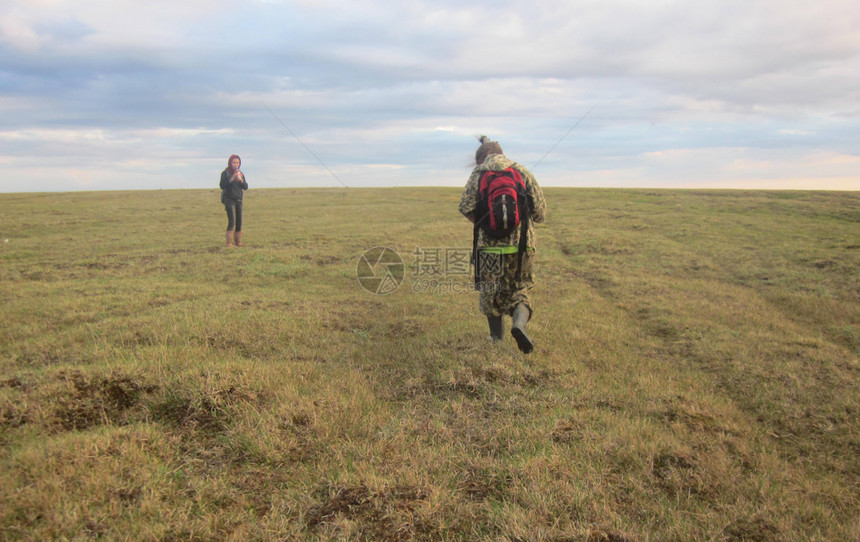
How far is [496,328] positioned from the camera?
22.6 ft

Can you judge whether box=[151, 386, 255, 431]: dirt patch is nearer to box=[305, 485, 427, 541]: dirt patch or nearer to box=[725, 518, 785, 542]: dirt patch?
box=[305, 485, 427, 541]: dirt patch

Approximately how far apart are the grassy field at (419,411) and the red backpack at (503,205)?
5.33 ft

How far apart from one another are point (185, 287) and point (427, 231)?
1301 centimetres

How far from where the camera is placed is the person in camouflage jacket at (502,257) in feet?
20.6

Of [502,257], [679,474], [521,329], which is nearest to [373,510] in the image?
[679,474]

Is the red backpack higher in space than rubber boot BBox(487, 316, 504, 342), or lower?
higher

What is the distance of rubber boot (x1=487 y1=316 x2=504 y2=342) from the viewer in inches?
268

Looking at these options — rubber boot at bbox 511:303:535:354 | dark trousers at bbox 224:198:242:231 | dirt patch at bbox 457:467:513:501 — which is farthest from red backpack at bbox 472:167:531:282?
dark trousers at bbox 224:198:242:231

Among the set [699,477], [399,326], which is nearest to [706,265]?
[399,326]

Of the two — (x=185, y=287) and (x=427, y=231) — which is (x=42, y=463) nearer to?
(x=185, y=287)

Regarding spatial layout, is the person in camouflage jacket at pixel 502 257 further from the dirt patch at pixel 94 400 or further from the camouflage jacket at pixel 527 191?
the dirt patch at pixel 94 400

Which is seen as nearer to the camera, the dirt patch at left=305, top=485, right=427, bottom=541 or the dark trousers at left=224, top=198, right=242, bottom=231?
the dirt patch at left=305, top=485, right=427, bottom=541

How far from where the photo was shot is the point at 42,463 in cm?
322

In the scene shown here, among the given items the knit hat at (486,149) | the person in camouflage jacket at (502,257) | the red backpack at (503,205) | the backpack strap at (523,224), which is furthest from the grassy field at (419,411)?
the knit hat at (486,149)
